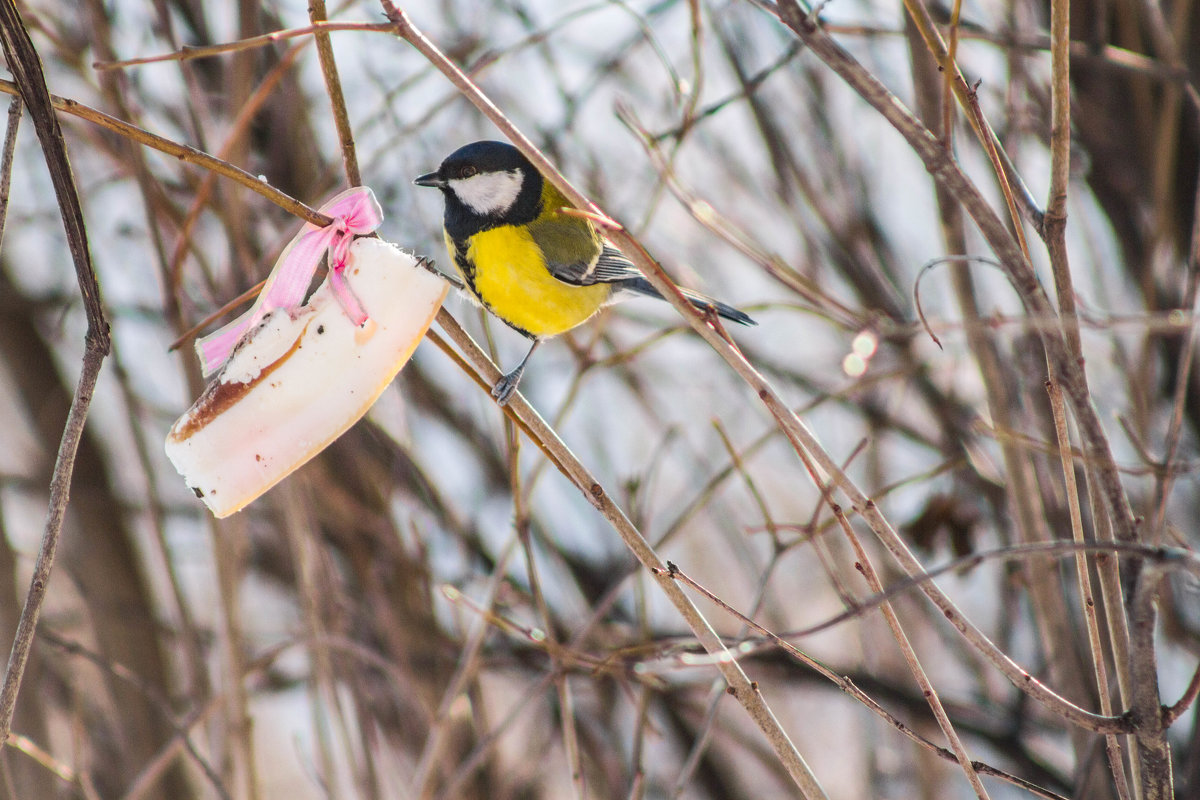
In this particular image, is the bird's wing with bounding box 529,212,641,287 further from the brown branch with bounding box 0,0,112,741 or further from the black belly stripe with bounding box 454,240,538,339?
the brown branch with bounding box 0,0,112,741

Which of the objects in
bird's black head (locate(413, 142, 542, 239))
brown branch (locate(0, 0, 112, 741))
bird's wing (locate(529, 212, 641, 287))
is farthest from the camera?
bird's wing (locate(529, 212, 641, 287))

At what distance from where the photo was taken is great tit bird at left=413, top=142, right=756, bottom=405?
238 centimetres

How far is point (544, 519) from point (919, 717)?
57.7 inches

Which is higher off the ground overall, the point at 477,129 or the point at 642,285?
the point at 477,129

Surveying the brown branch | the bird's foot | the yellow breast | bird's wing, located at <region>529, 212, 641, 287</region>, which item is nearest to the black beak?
the yellow breast

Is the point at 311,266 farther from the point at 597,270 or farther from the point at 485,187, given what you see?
the point at 597,270

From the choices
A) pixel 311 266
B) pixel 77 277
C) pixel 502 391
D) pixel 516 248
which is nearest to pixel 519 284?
pixel 516 248

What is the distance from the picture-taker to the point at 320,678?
2.36 metres

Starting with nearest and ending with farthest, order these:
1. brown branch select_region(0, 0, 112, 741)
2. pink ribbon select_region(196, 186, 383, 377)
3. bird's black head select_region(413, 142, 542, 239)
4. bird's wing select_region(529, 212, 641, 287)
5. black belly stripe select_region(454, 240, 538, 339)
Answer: brown branch select_region(0, 0, 112, 741) < pink ribbon select_region(196, 186, 383, 377) < bird's black head select_region(413, 142, 542, 239) < black belly stripe select_region(454, 240, 538, 339) < bird's wing select_region(529, 212, 641, 287)

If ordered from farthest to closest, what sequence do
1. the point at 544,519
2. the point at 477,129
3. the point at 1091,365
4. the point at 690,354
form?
the point at 690,354, the point at 544,519, the point at 477,129, the point at 1091,365

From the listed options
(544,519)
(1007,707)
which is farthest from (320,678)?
(1007,707)

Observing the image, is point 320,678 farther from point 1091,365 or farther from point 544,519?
point 1091,365

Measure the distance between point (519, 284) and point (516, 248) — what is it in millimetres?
109

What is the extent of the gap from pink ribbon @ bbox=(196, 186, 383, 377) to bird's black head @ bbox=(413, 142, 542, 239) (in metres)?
0.83
